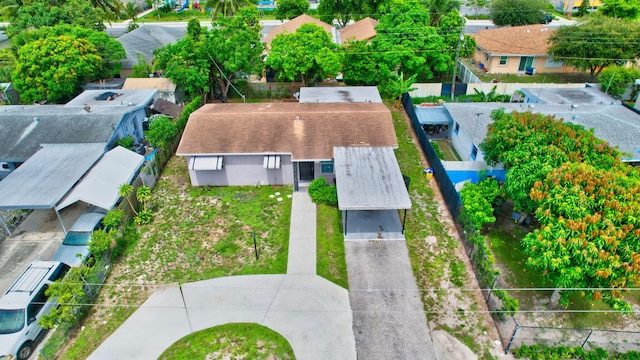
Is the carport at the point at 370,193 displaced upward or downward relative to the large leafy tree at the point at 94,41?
downward

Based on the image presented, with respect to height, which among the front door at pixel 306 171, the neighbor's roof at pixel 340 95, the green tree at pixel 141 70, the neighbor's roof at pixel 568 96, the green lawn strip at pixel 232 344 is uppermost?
the green tree at pixel 141 70

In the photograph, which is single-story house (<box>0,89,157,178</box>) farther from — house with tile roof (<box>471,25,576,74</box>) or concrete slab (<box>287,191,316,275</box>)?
house with tile roof (<box>471,25,576,74</box>)

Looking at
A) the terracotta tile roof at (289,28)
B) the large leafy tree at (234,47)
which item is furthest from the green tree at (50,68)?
the terracotta tile roof at (289,28)

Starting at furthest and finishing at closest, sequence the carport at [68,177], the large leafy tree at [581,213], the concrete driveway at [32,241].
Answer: the carport at [68,177] < the concrete driveway at [32,241] < the large leafy tree at [581,213]

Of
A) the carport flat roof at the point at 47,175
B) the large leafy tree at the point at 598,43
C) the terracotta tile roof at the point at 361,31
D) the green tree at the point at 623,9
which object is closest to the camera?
the carport flat roof at the point at 47,175

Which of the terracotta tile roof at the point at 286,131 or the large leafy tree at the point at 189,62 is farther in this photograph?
the large leafy tree at the point at 189,62

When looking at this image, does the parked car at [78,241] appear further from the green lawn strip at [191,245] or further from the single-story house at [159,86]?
the single-story house at [159,86]

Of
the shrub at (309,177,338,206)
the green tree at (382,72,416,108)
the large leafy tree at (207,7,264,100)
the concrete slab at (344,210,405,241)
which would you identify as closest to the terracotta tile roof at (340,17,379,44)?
the green tree at (382,72,416,108)

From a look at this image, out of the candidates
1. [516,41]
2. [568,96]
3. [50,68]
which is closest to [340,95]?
[568,96]

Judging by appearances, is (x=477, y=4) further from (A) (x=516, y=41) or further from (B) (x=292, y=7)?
(B) (x=292, y=7)
